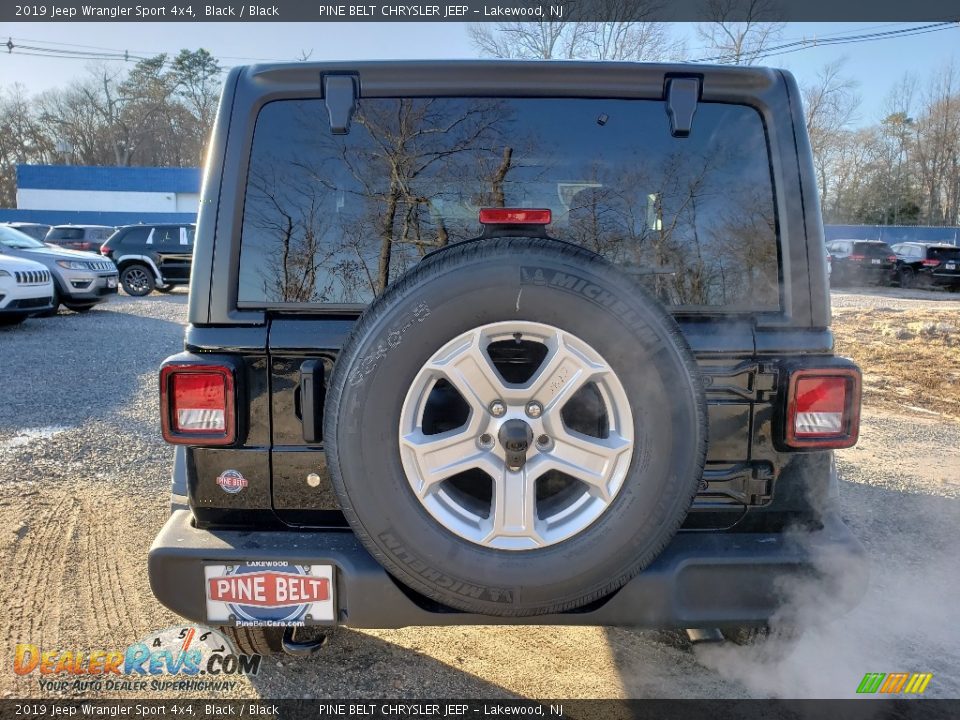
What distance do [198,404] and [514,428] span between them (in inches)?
38.2

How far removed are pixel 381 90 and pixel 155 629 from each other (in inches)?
92.0

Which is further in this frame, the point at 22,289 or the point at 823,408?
the point at 22,289

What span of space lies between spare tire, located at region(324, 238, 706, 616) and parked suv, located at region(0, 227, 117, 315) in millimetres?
11743

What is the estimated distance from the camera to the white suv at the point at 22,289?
9.98 metres

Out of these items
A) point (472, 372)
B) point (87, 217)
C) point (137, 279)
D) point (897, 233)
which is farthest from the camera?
point (87, 217)

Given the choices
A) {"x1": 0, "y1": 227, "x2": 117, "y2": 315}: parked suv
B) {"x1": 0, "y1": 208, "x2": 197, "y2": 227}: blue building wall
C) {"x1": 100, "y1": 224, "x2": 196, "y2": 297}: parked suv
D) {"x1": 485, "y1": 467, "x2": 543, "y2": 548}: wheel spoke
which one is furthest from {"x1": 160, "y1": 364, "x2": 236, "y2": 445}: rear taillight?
{"x1": 0, "y1": 208, "x2": 197, "y2": 227}: blue building wall

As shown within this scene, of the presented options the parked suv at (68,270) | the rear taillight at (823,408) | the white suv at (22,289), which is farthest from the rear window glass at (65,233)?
the rear taillight at (823,408)

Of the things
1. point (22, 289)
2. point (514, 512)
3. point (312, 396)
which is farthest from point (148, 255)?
point (514, 512)

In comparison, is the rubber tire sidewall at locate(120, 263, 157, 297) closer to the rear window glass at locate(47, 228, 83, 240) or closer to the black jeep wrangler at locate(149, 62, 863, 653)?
the rear window glass at locate(47, 228, 83, 240)

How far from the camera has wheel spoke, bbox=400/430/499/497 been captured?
1.81 meters

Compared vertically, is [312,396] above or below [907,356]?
above

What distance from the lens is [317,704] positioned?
7.80 ft

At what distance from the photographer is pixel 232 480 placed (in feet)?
6.93

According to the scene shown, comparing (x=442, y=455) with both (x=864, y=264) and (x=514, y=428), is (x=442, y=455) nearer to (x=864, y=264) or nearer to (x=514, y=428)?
(x=514, y=428)
